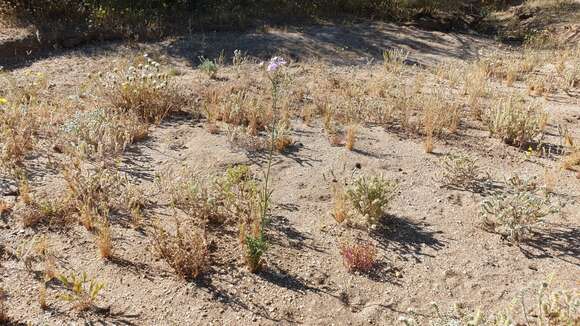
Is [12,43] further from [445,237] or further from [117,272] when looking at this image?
[445,237]

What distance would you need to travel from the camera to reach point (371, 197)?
15.2 feet

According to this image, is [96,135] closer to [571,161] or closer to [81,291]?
[81,291]

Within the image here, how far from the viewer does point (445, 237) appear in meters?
4.57

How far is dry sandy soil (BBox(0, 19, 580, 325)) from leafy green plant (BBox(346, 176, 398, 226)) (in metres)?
0.19

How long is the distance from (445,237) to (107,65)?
6970mm

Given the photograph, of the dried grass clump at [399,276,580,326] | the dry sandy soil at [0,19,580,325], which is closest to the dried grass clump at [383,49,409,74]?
the dry sandy soil at [0,19,580,325]

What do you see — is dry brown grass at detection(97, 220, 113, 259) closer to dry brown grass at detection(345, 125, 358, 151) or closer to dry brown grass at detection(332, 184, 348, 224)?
dry brown grass at detection(332, 184, 348, 224)

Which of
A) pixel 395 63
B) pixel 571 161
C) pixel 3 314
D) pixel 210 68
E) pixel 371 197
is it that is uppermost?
pixel 395 63

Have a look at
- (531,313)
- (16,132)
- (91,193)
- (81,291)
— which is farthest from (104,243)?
(531,313)

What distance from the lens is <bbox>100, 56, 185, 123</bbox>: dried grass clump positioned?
683cm

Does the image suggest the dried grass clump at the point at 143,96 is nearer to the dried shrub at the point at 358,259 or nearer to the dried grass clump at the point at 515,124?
the dried shrub at the point at 358,259

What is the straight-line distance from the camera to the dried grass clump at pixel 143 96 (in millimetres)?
6832

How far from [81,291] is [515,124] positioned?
5.26 m

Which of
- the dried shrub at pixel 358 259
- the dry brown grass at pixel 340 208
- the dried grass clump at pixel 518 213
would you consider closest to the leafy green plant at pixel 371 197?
the dry brown grass at pixel 340 208
